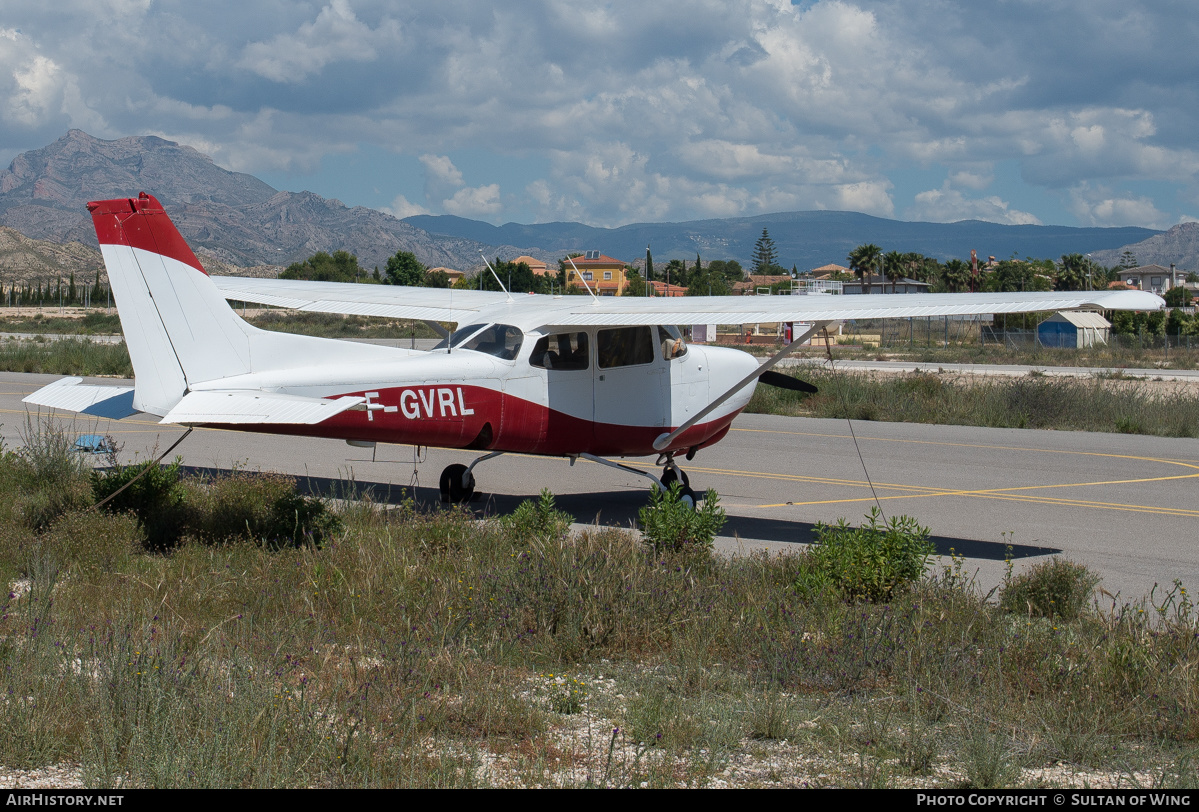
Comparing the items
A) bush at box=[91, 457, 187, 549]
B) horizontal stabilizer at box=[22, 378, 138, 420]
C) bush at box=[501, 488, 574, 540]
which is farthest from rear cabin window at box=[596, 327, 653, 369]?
horizontal stabilizer at box=[22, 378, 138, 420]

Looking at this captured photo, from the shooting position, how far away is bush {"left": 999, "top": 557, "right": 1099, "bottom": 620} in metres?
6.95

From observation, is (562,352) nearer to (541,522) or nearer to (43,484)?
(541,522)

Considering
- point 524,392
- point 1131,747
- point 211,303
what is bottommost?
point 1131,747

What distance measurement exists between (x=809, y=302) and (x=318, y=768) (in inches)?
301

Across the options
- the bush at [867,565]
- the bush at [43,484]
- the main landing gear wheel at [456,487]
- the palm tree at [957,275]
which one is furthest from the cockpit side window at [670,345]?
the palm tree at [957,275]

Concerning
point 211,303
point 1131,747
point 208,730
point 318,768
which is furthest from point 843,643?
point 211,303

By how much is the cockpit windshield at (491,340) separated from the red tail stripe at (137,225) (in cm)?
275

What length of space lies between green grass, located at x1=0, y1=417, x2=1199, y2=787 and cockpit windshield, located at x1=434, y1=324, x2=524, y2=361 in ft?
8.92

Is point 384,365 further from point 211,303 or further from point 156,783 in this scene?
point 156,783

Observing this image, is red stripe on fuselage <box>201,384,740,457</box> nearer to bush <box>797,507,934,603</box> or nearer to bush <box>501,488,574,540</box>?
bush <box>501,488,574,540</box>

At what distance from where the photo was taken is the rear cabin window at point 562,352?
10.4 meters

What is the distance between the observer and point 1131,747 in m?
4.57

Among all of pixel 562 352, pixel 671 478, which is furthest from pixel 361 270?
pixel 562 352

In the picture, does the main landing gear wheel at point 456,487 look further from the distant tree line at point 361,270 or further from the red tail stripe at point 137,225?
the distant tree line at point 361,270
